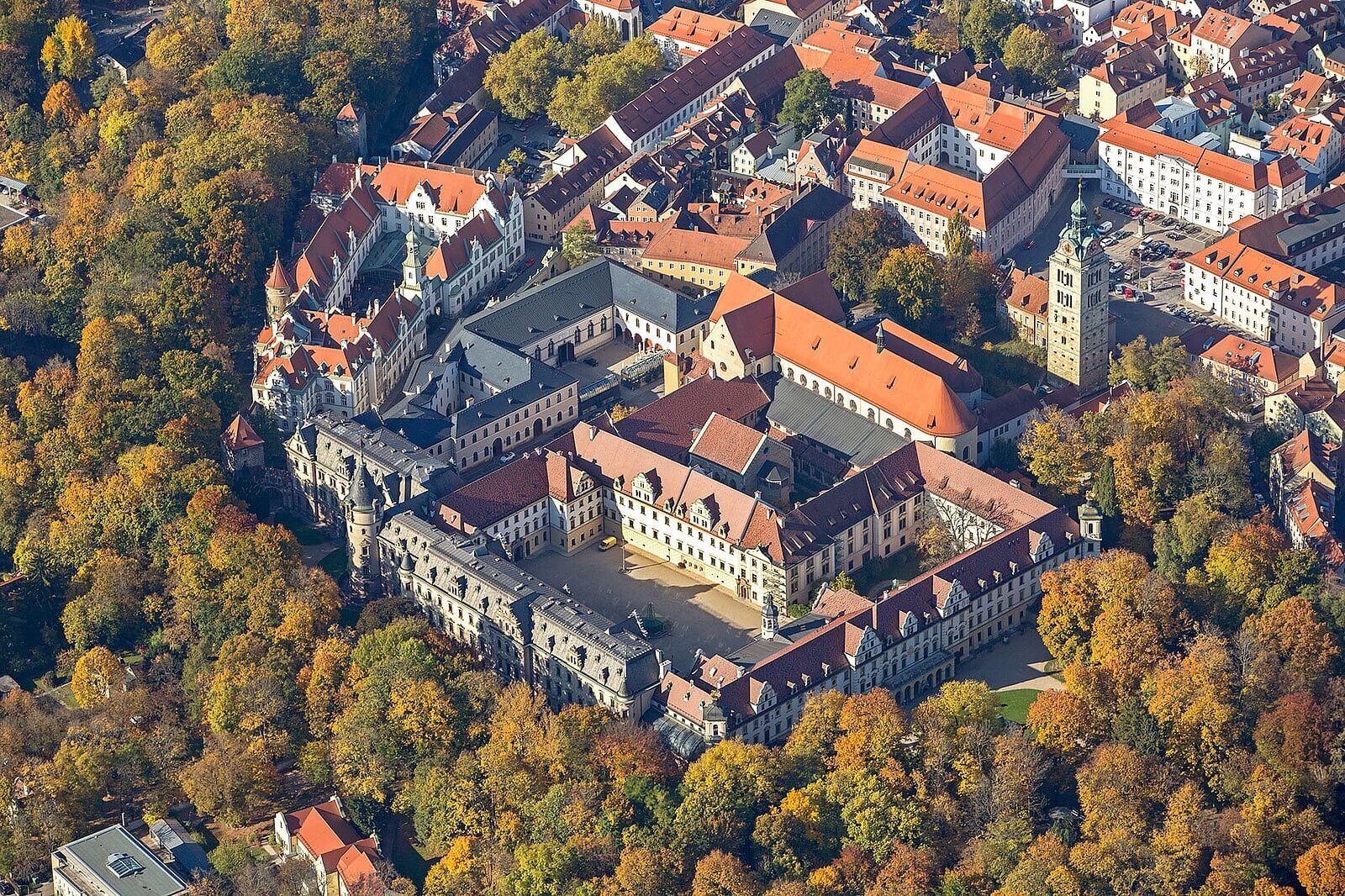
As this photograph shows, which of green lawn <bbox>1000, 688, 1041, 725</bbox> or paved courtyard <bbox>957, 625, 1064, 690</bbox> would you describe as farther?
paved courtyard <bbox>957, 625, 1064, 690</bbox>

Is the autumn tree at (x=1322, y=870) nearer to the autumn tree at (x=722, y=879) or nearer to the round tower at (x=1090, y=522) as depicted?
the autumn tree at (x=722, y=879)

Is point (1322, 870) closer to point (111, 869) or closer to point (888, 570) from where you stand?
point (888, 570)

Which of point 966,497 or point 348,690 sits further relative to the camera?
point 966,497

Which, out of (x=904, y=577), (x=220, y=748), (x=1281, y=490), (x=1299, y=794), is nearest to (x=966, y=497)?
(x=904, y=577)

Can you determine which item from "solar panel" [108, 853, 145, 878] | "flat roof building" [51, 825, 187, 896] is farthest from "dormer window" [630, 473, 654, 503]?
"solar panel" [108, 853, 145, 878]

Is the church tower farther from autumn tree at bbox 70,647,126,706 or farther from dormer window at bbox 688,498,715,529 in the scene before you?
dormer window at bbox 688,498,715,529

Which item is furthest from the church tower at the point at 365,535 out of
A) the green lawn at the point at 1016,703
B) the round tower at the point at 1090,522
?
the round tower at the point at 1090,522

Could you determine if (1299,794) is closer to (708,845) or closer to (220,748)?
(708,845)
